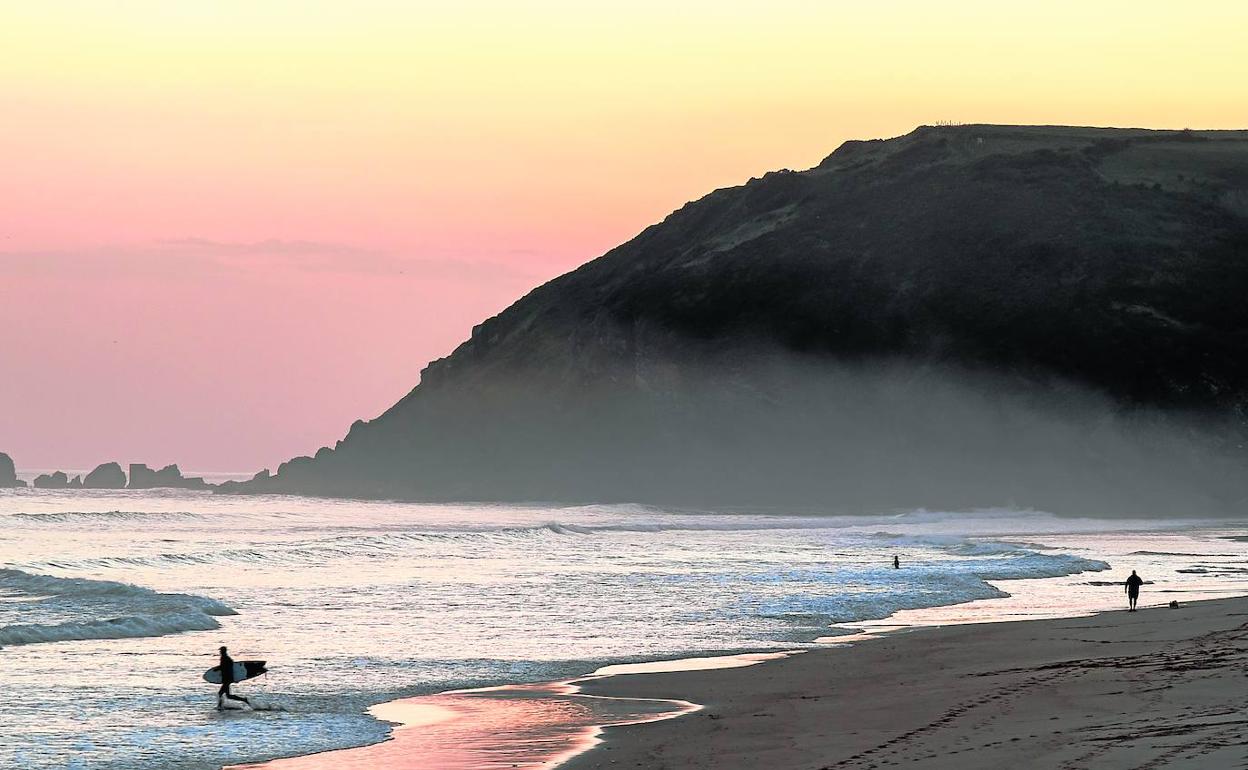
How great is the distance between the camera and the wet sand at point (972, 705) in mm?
14172

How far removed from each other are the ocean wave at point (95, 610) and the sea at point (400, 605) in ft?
0.29

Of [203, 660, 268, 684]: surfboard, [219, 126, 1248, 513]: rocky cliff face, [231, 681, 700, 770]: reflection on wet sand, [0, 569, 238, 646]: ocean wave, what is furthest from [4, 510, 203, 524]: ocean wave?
[231, 681, 700, 770]: reflection on wet sand

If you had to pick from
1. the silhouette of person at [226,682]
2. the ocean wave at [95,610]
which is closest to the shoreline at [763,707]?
the silhouette of person at [226,682]

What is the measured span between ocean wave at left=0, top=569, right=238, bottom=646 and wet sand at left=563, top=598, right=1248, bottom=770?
1146cm

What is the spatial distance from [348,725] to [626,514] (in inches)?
3942

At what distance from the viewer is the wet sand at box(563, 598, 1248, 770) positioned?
46.5 ft

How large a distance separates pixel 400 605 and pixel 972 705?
67.1ft

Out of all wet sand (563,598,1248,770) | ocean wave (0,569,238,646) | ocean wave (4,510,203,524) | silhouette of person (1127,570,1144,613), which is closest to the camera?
wet sand (563,598,1248,770)

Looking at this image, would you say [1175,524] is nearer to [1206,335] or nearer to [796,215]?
[1206,335]

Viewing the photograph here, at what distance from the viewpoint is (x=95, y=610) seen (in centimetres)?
3409

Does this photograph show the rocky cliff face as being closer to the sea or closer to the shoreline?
the sea

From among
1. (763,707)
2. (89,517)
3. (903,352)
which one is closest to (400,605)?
(763,707)

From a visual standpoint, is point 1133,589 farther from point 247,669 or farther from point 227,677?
point 227,677

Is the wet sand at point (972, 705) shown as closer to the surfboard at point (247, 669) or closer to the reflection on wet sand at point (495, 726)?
the reflection on wet sand at point (495, 726)
